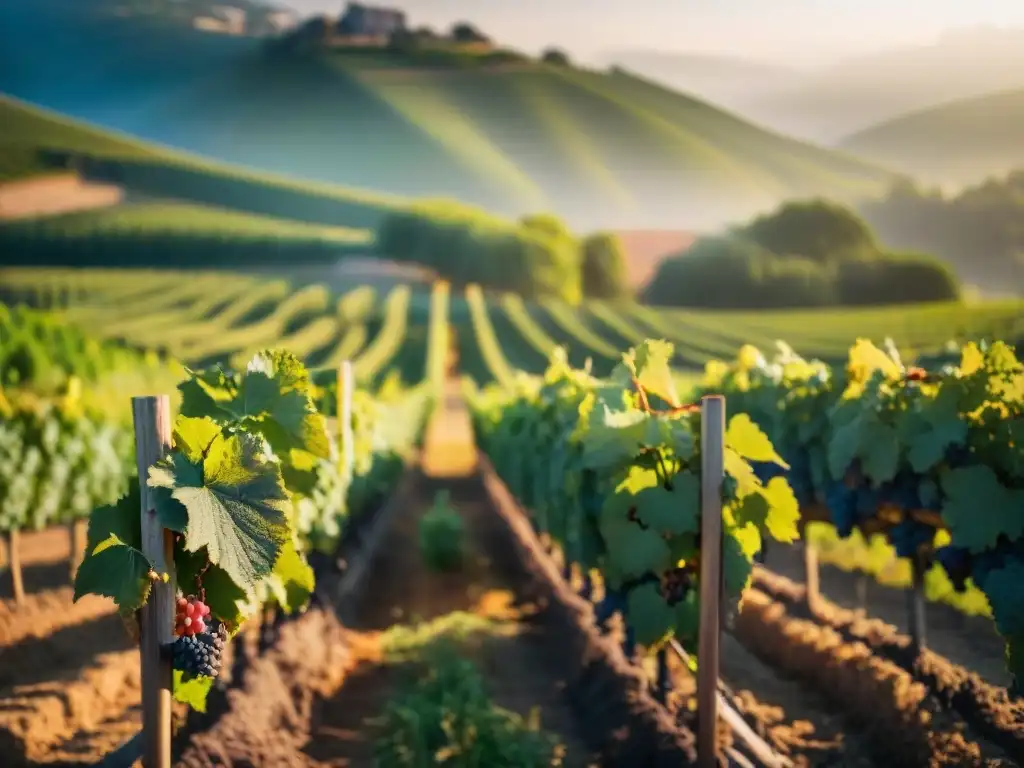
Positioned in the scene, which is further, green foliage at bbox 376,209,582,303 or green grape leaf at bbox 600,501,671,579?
green foliage at bbox 376,209,582,303

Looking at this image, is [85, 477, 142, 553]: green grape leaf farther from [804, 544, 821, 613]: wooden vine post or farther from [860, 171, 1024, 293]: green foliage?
[860, 171, 1024, 293]: green foliage

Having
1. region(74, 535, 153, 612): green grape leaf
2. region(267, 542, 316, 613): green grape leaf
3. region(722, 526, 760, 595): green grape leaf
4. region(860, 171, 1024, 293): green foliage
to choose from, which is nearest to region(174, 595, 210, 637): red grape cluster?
region(74, 535, 153, 612): green grape leaf

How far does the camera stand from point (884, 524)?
19.9ft

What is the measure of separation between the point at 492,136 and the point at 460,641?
123462 mm

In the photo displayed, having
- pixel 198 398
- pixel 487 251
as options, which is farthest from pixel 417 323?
pixel 198 398

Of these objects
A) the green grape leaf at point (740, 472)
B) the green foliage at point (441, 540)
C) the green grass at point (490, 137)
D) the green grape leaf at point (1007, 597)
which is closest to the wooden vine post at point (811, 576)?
the green grape leaf at point (1007, 597)

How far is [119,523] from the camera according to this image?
3.05m

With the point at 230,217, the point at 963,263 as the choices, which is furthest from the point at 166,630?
the point at 230,217

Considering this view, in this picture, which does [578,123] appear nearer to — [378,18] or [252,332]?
[378,18]

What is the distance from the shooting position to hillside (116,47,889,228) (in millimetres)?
113750

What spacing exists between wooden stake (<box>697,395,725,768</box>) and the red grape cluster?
6.52 feet

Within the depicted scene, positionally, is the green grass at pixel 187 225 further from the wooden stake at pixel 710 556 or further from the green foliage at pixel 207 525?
the wooden stake at pixel 710 556

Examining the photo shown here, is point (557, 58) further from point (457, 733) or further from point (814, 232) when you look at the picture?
point (457, 733)

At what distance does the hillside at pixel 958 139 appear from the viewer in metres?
44.0
